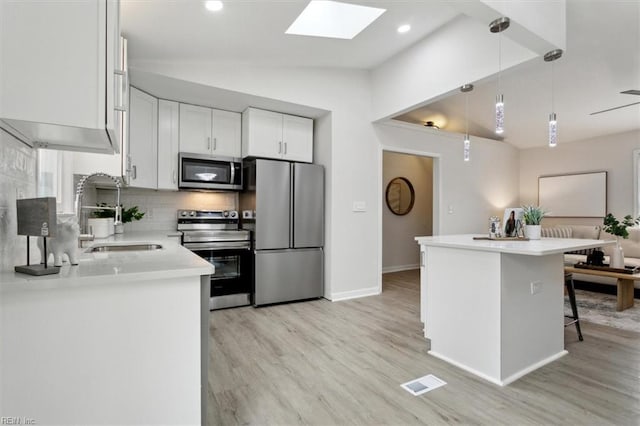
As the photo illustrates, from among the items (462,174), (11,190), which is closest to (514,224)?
(462,174)

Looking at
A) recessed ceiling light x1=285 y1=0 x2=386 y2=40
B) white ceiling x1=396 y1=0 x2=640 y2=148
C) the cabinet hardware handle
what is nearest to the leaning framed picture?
white ceiling x1=396 y1=0 x2=640 y2=148

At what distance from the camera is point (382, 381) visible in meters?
2.07

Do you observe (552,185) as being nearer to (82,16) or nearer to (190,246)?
(190,246)

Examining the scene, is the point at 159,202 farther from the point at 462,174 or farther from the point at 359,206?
the point at 462,174

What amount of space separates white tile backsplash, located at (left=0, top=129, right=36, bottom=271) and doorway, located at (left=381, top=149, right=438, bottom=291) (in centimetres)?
524

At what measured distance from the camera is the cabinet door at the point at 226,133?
393 cm

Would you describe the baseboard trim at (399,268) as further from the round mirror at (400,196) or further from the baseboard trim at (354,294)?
the baseboard trim at (354,294)

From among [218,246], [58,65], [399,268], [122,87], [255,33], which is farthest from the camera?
[399,268]

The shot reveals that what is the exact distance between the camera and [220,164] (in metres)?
3.89

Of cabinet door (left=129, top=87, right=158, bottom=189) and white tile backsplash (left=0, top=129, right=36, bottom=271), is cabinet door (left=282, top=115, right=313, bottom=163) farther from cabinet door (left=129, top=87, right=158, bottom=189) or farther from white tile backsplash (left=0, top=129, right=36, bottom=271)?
white tile backsplash (left=0, top=129, right=36, bottom=271)

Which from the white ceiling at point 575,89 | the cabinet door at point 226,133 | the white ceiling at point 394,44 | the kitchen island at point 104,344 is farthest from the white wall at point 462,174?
the kitchen island at point 104,344

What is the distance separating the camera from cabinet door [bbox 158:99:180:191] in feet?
11.8

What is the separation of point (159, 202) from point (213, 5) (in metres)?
2.41

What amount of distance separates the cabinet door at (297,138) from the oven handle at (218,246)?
1.21 m
